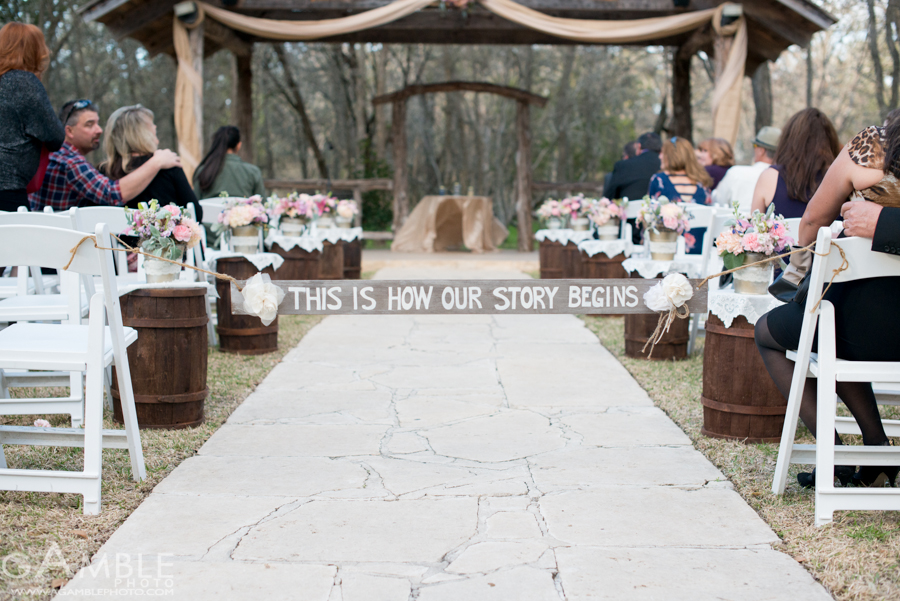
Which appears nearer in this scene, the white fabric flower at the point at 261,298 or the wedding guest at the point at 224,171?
the white fabric flower at the point at 261,298

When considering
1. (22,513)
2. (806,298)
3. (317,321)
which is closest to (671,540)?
(806,298)

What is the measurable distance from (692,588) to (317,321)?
5.73 metres

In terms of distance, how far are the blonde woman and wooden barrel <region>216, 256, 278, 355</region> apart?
Result: 571 millimetres

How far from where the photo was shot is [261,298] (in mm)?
3051

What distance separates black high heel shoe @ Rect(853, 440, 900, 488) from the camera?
3025mm

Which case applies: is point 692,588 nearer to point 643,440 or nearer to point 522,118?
point 643,440

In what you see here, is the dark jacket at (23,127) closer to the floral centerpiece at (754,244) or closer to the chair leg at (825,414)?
the floral centerpiece at (754,244)

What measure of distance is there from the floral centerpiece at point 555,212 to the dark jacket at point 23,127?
570cm

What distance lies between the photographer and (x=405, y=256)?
13.3m

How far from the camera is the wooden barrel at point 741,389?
375 centimetres

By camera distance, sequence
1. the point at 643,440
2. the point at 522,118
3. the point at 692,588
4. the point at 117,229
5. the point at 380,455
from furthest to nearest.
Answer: the point at 522,118 < the point at 117,229 < the point at 643,440 < the point at 380,455 < the point at 692,588

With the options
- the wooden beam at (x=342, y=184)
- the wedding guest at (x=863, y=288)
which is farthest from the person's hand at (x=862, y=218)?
the wooden beam at (x=342, y=184)

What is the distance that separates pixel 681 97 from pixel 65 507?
11.7 metres

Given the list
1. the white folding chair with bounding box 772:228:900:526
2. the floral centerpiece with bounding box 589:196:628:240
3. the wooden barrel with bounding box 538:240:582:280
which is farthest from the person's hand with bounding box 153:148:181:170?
the wooden barrel with bounding box 538:240:582:280
